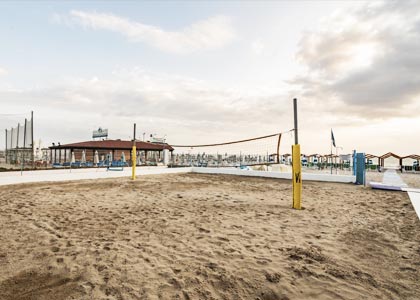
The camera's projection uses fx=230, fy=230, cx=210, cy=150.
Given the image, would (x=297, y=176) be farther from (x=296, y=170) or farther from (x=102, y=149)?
(x=102, y=149)

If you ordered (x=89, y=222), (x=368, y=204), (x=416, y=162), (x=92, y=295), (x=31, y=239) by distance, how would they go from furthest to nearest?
1. (x=416, y=162)
2. (x=368, y=204)
3. (x=89, y=222)
4. (x=31, y=239)
5. (x=92, y=295)

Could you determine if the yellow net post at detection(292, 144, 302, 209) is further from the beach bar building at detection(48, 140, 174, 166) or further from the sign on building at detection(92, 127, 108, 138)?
the sign on building at detection(92, 127, 108, 138)

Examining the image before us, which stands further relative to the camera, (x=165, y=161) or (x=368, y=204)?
(x=165, y=161)

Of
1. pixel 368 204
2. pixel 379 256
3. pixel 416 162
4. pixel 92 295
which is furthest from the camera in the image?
pixel 416 162

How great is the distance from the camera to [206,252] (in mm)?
3557

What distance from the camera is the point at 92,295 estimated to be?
2.47 m

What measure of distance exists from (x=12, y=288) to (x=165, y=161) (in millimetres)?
21059

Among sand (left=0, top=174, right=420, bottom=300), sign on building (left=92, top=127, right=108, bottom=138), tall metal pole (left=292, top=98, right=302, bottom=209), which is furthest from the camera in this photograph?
sign on building (left=92, top=127, right=108, bottom=138)

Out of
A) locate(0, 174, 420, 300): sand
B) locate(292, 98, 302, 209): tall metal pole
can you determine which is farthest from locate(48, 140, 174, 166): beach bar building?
locate(0, 174, 420, 300): sand

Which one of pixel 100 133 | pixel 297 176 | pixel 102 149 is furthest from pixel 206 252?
pixel 100 133

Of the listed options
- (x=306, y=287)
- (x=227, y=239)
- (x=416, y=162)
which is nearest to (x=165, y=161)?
(x=227, y=239)

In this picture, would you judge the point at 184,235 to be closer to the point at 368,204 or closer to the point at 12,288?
the point at 12,288

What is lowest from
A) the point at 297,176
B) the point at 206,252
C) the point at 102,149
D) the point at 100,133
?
the point at 206,252

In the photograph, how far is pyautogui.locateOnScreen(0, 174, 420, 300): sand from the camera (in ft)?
8.57
